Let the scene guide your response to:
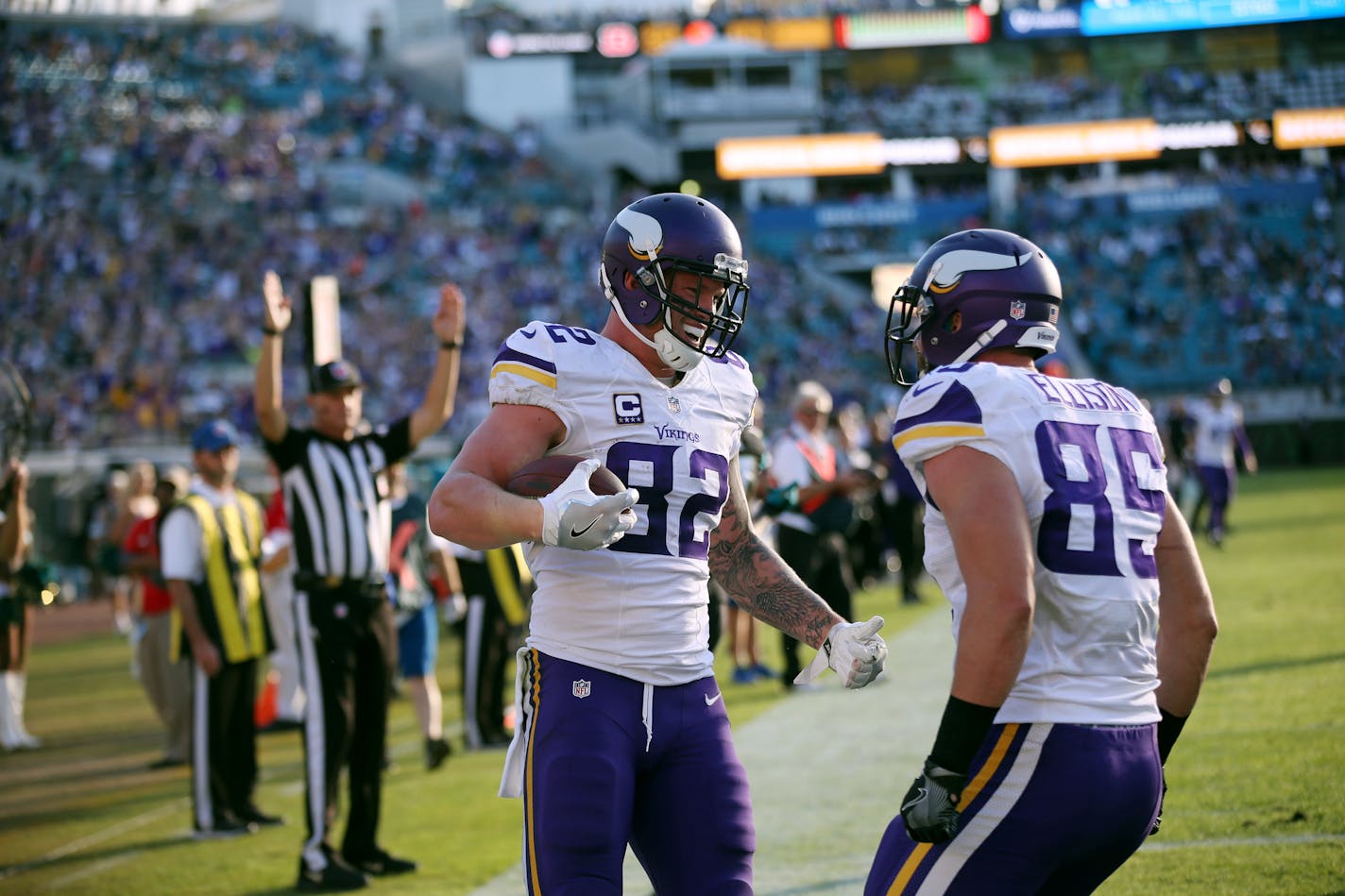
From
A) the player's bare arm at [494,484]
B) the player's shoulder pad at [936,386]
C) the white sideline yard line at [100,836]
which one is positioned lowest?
the white sideline yard line at [100,836]

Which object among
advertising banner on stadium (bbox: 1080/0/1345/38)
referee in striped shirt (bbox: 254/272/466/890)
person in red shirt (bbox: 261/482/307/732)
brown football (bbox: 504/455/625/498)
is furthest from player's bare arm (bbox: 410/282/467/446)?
advertising banner on stadium (bbox: 1080/0/1345/38)

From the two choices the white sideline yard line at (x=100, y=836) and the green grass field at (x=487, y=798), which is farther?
the white sideline yard line at (x=100, y=836)

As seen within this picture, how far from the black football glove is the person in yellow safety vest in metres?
5.11

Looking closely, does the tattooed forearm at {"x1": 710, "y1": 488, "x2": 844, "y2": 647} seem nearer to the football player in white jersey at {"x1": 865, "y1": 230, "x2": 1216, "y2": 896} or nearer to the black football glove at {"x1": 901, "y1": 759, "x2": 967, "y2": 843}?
the football player in white jersey at {"x1": 865, "y1": 230, "x2": 1216, "y2": 896}

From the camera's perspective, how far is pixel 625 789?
3066mm

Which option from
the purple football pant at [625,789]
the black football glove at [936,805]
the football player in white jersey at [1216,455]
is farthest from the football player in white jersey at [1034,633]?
the football player in white jersey at [1216,455]

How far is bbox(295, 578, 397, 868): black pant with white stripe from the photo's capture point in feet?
19.2

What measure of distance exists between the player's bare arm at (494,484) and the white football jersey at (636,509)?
1.4 inches

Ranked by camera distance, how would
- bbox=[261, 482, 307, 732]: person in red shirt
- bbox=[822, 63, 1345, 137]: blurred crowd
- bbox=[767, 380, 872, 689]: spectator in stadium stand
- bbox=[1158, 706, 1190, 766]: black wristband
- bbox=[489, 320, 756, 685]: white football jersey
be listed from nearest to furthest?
1. bbox=[1158, 706, 1190, 766]: black wristband
2. bbox=[489, 320, 756, 685]: white football jersey
3. bbox=[261, 482, 307, 732]: person in red shirt
4. bbox=[767, 380, 872, 689]: spectator in stadium stand
5. bbox=[822, 63, 1345, 137]: blurred crowd

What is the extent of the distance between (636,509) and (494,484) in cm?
32

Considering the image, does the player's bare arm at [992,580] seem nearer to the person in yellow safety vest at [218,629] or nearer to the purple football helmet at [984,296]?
the purple football helmet at [984,296]

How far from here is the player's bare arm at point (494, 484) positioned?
2949 mm

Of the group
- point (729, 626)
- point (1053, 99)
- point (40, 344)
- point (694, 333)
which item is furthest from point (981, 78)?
point (694, 333)

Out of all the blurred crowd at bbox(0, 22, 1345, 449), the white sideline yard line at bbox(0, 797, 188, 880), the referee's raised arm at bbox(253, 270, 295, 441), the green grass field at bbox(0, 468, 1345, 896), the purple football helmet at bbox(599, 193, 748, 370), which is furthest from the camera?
the blurred crowd at bbox(0, 22, 1345, 449)
